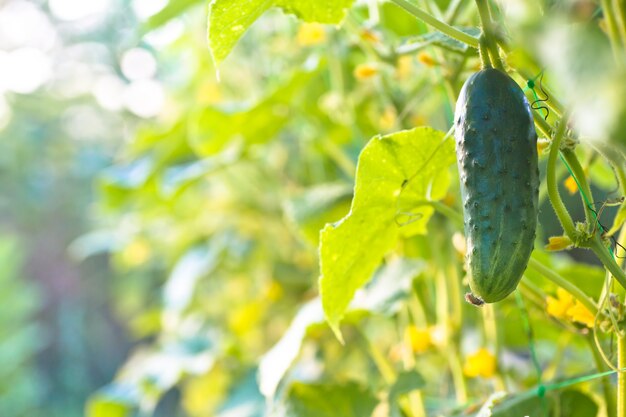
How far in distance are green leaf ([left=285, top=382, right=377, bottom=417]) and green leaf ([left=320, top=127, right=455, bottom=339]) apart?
9.4 inches

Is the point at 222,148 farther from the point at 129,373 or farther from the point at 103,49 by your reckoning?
the point at 103,49

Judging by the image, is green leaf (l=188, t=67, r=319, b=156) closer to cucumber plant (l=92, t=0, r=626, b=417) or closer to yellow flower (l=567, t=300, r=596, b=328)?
cucumber plant (l=92, t=0, r=626, b=417)

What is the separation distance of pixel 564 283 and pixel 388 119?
42 centimetres

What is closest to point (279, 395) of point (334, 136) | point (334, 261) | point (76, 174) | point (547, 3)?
point (334, 261)

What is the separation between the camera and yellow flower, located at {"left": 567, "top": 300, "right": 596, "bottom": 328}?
526mm

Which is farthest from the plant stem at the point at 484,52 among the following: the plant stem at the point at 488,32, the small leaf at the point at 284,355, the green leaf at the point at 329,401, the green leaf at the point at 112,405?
the green leaf at the point at 112,405

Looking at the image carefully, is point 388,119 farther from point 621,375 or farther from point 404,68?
point 621,375

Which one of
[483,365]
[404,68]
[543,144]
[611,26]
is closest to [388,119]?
[404,68]

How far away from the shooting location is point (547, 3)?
1.13 ft

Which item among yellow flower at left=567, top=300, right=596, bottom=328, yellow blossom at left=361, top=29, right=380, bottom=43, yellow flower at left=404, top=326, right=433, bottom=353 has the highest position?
yellow blossom at left=361, top=29, right=380, bottom=43

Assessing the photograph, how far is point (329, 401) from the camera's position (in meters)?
0.77

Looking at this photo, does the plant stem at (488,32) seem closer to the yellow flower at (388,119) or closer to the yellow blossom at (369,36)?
the yellow blossom at (369,36)

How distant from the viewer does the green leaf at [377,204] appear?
1.65 ft

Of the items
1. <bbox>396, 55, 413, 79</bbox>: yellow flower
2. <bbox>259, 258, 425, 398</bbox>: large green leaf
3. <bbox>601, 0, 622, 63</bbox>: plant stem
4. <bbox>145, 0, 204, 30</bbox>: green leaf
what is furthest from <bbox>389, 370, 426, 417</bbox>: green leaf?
<bbox>145, 0, 204, 30</bbox>: green leaf
